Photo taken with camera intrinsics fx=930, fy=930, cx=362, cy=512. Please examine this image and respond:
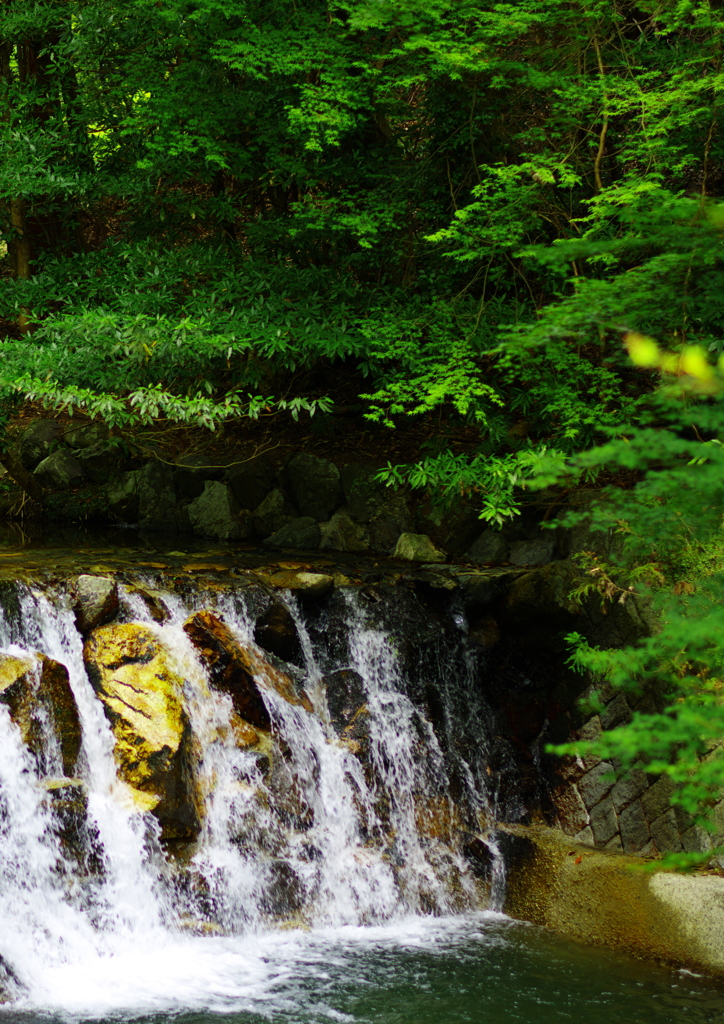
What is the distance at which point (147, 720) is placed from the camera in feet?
19.8

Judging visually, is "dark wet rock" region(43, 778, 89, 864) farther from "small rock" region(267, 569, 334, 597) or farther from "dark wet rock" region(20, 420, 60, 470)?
"dark wet rock" region(20, 420, 60, 470)

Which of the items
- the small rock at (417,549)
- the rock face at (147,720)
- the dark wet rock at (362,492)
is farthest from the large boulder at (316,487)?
the rock face at (147,720)

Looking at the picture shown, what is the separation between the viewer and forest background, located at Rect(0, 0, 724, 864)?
22.9 ft

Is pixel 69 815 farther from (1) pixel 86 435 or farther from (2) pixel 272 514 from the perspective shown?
(1) pixel 86 435

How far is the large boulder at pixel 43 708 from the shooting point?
19.0ft

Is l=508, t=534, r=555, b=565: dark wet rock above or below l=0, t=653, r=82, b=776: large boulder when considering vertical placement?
above

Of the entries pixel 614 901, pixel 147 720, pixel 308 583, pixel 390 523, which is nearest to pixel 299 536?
pixel 390 523

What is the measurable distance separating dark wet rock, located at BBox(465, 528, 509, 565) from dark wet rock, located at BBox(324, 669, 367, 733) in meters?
2.01

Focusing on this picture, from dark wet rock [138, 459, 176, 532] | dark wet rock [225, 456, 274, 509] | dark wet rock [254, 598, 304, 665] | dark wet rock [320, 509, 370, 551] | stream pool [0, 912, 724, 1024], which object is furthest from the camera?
dark wet rock [138, 459, 176, 532]

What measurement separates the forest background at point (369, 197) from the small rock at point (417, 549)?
68 cm

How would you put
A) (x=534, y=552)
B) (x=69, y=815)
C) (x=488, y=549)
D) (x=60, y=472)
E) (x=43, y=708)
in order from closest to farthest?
(x=69, y=815), (x=43, y=708), (x=534, y=552), (x=488, y=549), (x=60, y=472)

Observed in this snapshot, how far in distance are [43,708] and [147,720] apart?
0.65m

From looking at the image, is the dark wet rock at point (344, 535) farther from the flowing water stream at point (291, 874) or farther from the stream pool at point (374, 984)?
the stream pool at point (374, 984)

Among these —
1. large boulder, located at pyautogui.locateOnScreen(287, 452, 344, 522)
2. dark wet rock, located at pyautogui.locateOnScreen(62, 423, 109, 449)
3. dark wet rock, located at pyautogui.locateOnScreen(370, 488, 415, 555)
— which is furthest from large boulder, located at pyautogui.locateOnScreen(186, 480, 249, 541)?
dark wet rock, located at pyautogui.locateOnScreen(62, 423, 109, 449)
